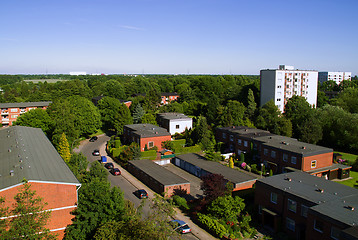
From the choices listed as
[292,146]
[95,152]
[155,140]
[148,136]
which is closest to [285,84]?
[292,146]

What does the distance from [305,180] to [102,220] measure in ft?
59.3

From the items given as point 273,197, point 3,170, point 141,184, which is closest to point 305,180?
point 273,197

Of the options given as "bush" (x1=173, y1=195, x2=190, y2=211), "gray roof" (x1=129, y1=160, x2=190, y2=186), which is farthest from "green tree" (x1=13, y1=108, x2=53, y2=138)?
"bush" (x1=173, y1=195, x2=190, y2=211)

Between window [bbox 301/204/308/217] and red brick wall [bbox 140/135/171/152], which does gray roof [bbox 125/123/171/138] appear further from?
window [bbox 301/204/308/217]

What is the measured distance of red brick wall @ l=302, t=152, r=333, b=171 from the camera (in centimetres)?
3484

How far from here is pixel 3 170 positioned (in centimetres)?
2303

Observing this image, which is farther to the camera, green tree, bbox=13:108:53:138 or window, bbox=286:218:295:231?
green tree, bbox=13:108:53:138

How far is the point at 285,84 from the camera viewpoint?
222ft

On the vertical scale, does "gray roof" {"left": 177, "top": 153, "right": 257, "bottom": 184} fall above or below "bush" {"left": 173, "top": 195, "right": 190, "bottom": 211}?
above

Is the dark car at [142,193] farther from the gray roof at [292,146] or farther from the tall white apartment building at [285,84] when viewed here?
the tall white apartment building at [285,84]

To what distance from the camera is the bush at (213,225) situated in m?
22.9

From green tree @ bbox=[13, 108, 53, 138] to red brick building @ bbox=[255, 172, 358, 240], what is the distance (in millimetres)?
38005

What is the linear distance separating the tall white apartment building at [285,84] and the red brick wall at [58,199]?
176 ft

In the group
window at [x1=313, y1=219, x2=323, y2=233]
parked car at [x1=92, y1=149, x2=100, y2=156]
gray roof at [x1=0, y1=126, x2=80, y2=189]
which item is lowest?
parked car at [x1=92, y1=149, x2=100, y2=156]
